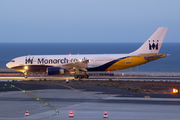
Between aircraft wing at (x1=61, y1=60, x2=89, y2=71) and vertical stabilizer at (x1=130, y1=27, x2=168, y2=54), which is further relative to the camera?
vertical stabilizer at (x1=130, y1=27, x2=168, y2=54)

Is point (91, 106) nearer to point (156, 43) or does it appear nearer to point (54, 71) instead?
point (54, 71)

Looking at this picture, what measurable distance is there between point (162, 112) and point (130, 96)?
22.8 ft

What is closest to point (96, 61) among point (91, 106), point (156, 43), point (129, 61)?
point (129, 61)

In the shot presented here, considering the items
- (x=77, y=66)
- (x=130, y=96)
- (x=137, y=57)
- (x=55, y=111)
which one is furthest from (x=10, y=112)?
(x=137, y=57)

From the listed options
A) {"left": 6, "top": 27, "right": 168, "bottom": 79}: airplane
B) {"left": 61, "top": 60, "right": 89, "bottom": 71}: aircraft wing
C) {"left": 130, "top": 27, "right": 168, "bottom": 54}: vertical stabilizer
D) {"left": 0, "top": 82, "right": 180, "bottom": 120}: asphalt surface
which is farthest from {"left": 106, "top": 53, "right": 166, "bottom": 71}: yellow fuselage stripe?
{"left": 0, "top": 82, "right": 180, "bottom": 120}: asphalt surface

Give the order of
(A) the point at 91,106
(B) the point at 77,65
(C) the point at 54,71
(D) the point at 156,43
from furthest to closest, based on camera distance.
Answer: (D) the point at 156,43
(B) the point at 77,65
(C) the point at 54,71
(A) the point at 91,106

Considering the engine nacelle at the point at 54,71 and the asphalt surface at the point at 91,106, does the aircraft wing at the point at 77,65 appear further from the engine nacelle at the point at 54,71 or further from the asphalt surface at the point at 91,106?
the asphalt surface at the point at 91,106

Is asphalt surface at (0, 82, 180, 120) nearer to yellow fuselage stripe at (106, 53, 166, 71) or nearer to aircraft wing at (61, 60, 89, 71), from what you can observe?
aircraft wing at (61, 60, 89, 71)

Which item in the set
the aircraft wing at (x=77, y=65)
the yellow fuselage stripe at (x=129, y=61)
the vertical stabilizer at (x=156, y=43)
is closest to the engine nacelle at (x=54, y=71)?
the aircraft wing at (x=77, y=65)

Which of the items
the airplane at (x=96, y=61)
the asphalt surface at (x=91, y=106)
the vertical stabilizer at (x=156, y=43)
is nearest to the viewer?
the asphalt surface at (x=91, y=106)

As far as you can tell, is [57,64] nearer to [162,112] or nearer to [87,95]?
[87,95]

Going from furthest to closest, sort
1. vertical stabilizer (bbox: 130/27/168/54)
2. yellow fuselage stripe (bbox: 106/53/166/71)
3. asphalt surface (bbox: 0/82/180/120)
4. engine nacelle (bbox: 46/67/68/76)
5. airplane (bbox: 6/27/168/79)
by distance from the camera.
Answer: vertical stabilizer (bbox: 130/27/168/54) → yellow fuselage stripe (bbox: 106/53/166/71) → airplane (bbox: 6/27/168/79) → engine nacelle (bbox: 46/67/68/76) → asphalt surface (bbox: 0/82/180/120)

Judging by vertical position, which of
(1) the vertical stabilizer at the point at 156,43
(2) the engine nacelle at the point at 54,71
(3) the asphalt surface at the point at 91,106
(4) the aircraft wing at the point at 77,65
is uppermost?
(1) the vertical stabilizer at the point at 156,43

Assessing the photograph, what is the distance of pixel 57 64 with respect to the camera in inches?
1815
